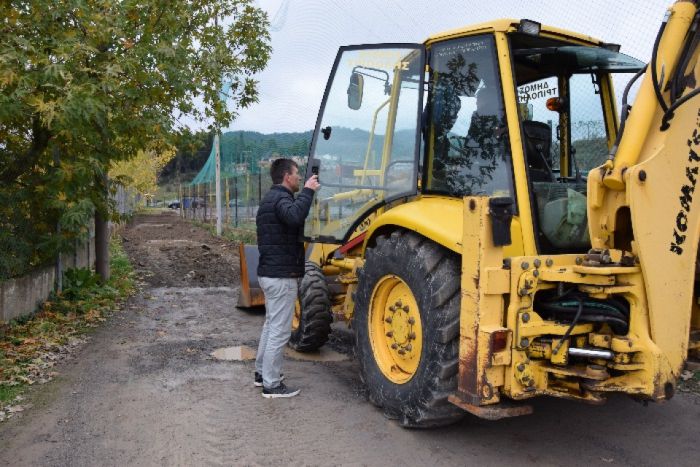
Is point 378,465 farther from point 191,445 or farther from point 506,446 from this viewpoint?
point 191,445

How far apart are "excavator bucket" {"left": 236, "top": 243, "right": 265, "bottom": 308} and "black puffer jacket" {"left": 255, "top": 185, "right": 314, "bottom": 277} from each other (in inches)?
109

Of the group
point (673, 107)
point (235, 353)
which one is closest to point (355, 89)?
point (673, 107)

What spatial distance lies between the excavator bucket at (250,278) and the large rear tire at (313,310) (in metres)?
1.88

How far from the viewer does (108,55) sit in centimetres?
691

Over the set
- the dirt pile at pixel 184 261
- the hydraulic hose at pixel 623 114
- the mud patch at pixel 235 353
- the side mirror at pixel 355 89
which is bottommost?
the mud patch at pixel 235 353

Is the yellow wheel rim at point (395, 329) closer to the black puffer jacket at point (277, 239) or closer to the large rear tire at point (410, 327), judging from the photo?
the large rear tire at point (410, 327)

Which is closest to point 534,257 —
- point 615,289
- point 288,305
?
point 615,289

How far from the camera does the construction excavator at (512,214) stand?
3.37 meters

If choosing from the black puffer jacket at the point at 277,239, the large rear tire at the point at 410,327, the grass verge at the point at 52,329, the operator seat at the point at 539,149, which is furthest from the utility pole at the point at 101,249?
the operator seat at the point at 539,149

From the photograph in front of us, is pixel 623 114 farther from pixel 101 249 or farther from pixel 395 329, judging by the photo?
pixel 101 249

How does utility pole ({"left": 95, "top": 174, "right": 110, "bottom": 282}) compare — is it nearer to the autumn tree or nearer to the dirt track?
the autumn tree

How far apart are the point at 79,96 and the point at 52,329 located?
2549 millimetres

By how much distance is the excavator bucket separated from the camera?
7.75 m

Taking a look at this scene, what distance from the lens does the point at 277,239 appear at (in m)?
4.89
